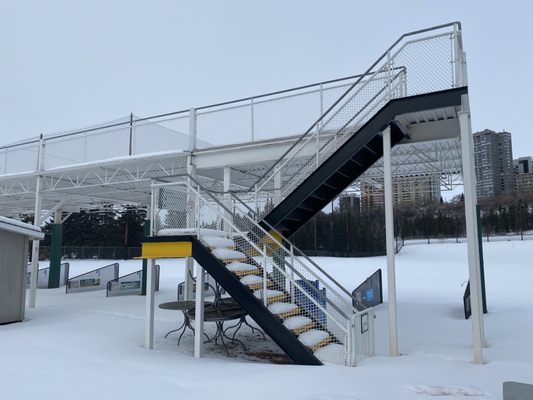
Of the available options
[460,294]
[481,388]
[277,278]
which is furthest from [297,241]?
[481,388]

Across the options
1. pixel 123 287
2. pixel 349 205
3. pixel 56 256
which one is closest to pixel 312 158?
pixel 123 287

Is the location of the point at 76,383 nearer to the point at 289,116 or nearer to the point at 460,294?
the point at 289,116

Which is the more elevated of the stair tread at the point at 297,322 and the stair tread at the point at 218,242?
the stair tread at the point at 218,242

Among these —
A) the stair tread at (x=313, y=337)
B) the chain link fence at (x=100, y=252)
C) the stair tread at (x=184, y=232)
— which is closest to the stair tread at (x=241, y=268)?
the stair tread at (x=184, y=232)

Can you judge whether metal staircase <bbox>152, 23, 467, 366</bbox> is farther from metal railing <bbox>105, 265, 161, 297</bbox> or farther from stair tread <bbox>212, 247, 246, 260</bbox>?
metal railing <bbox>105, 265, 161, 297</bbox>

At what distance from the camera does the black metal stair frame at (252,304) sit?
6648 mm

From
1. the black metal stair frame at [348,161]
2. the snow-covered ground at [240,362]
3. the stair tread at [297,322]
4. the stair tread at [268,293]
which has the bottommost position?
the snow-covered ground at [240,362]

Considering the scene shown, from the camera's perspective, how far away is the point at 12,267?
11375 millimetres

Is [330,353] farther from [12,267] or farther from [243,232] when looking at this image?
[12,267]

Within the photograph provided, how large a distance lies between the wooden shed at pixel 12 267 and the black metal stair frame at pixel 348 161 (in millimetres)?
7175

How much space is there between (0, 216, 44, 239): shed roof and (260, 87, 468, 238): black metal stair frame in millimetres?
7130

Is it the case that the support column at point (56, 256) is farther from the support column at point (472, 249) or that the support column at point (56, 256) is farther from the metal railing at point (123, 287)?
the support column at point (472, 249)

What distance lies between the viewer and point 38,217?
15.3m

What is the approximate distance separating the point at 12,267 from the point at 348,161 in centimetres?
942
